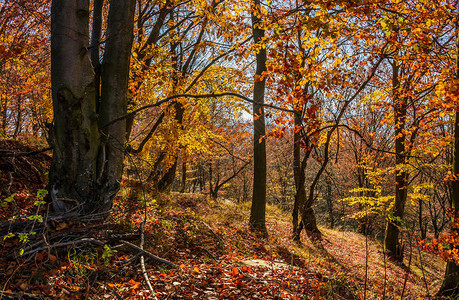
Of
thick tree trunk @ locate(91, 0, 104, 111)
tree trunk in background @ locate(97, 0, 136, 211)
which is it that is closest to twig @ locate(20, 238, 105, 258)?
tree trunk in background @ locate(97, 0, 136, 211)

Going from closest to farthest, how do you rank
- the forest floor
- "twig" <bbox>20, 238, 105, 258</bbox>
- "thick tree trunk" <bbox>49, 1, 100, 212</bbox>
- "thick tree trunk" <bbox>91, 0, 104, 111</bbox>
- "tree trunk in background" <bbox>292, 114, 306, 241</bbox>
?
the forest floor, "twig" <bbox>20, 238, 105, 258</bbox>, "thick tree trunk" <bbox>49, 1, 100, 212</bbox>, "thick tree trunk" <bbox>91, 0, 104, 111</bbox>, "tree trunk in background" <bbox>292, 114, 306, 241</bbox>

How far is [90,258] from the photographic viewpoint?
11.1 ft

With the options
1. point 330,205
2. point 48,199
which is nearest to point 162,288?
point 48,199

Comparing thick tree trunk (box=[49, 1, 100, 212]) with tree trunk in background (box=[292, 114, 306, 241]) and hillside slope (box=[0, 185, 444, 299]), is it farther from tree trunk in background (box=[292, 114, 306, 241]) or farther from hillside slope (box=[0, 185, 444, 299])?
tree trunk in background (box=[292, 114, 306, 241])

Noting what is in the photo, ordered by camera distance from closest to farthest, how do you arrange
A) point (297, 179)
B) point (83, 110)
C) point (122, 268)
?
point (122, 268) < point (83, 110) < point (297, 179)

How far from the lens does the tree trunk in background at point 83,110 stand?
3688mm

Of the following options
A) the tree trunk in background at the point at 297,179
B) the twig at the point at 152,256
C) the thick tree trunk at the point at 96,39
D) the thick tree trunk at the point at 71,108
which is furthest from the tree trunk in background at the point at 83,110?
the tree trunk in background at the point at 297,179

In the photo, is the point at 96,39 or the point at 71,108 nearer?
the point at 71,108

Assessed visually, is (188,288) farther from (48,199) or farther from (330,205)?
(330,205)

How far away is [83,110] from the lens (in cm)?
381

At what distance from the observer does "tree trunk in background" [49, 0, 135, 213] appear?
3688 millimetres

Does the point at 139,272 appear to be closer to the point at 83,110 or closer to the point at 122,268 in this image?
the point at 122,268

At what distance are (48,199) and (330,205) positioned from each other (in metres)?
23.0

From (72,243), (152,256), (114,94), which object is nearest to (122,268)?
(152,256)
